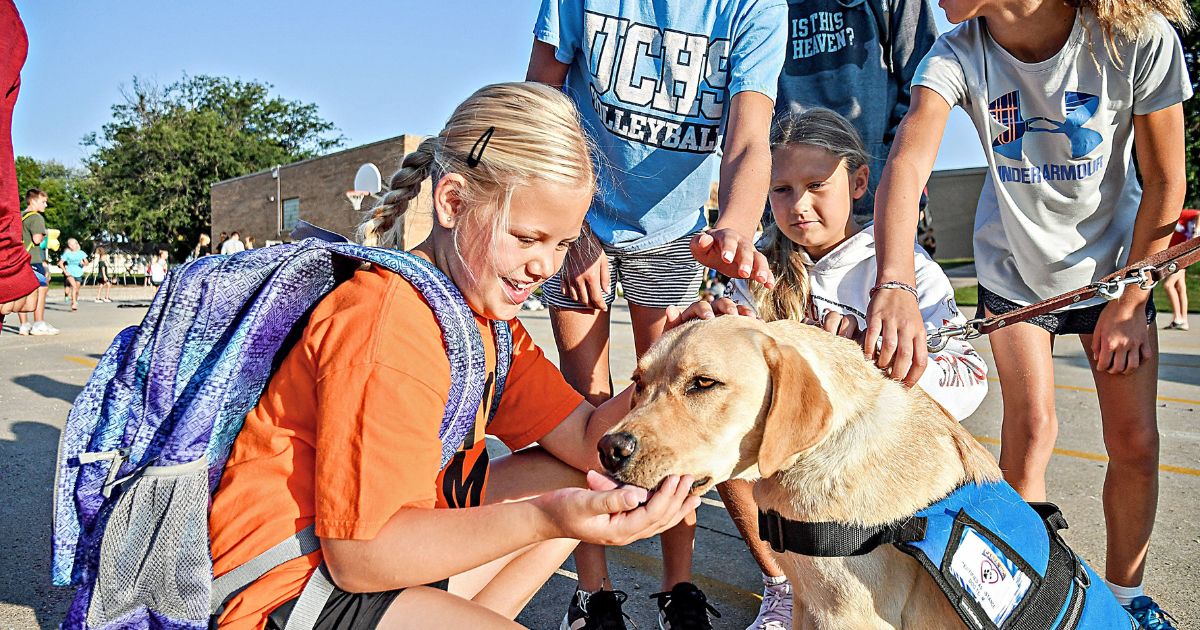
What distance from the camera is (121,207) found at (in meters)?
54.1

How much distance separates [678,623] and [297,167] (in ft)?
156

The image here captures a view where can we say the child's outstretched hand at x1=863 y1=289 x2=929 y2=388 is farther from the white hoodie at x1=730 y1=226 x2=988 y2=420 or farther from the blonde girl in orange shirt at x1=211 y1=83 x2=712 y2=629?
the blonde girl in orange shirt at x1=211 y1=83 x2=712 y2=629

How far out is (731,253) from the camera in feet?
7.84

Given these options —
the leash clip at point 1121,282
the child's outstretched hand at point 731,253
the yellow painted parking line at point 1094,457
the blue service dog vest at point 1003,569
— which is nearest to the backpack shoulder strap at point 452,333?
the child's outstretched hand at point 731,253

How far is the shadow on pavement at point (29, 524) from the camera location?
3146mm

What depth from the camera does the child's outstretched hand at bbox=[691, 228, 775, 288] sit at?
239 cm

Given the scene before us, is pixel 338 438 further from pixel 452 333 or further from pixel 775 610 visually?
pixel 775 610

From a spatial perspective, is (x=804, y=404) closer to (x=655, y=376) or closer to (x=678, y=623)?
(x=655, y=376)

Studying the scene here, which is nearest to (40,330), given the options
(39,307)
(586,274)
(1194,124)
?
(39,307)

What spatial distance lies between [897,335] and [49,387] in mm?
8476

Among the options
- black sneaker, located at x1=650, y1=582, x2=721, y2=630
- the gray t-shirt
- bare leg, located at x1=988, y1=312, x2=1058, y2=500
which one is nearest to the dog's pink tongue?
black sneaker, located at x1=650, y1=582, x2=721, y2=630

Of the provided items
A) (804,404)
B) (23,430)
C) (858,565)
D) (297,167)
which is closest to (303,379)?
(804,404)

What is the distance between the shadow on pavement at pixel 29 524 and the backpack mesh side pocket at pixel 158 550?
5.25ft

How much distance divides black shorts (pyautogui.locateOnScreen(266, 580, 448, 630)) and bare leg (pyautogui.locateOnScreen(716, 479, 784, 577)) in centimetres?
167
